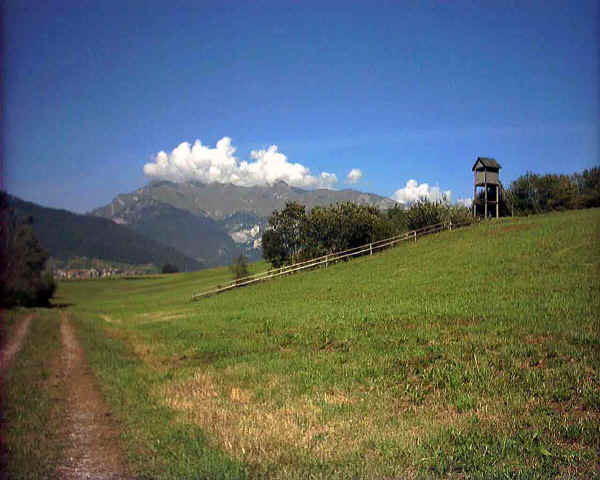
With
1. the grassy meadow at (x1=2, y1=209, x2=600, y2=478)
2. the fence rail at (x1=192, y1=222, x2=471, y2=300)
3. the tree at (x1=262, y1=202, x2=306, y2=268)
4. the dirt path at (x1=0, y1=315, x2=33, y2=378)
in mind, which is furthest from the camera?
the tree at (x1=262, y1=202, x2=306, y2=268)

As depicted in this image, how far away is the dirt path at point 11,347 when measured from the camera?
17.0 m

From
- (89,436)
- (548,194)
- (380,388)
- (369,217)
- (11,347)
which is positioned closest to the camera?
(89,436)

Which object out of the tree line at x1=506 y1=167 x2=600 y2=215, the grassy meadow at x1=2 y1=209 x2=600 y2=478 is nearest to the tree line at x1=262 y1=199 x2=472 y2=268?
the tree line at x1=506 y1=167 x2=600 y2=215

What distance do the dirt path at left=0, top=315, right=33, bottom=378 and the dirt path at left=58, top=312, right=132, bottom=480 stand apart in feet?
10.3

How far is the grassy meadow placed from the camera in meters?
7.31

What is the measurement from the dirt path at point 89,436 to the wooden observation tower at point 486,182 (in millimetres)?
63229

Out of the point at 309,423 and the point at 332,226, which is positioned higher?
the point at 332,226

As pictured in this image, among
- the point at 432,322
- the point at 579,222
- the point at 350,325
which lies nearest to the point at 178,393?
the point at 350,325

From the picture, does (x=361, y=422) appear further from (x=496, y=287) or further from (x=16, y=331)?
(x=16, y=331)

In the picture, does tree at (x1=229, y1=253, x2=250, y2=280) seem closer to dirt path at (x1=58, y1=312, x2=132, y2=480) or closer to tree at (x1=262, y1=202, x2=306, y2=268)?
tree at (x1=262, y1=202, x2=306, y2=268)

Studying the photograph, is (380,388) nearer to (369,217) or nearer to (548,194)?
(369,217)

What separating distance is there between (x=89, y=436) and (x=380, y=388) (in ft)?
22.0

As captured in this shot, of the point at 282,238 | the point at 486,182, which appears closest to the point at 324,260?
the point at 282,238

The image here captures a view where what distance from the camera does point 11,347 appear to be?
72.3ft
